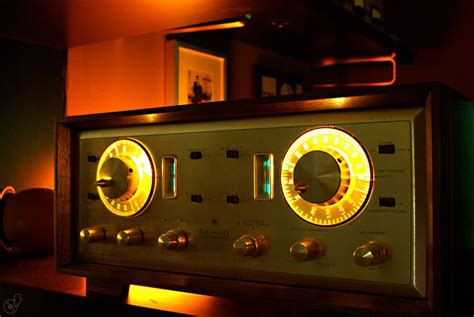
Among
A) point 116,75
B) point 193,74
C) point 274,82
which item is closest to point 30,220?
point 116,75

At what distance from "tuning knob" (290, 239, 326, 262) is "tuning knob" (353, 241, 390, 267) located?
1.7 inches

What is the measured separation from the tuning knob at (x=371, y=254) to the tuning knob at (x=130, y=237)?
287 mm

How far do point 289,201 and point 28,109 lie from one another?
62 centimetres

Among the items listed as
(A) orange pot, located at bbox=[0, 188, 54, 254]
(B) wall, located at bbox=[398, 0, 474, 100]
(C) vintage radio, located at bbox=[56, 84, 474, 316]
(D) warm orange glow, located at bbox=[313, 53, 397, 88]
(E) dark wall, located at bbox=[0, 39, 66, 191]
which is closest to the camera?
(C) vintage radio, located at bbox=[56, 84, 474, 316]

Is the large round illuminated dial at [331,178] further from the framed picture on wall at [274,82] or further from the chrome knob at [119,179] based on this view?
the framed picture on wall at [274,82]

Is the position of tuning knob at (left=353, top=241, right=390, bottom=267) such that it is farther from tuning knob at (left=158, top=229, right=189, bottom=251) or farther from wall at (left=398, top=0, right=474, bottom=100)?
wall at (left=398, top=0, right=474, bottom=100)

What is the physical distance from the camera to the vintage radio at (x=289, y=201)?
1.91 feet

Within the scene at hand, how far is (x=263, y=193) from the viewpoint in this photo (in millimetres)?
682

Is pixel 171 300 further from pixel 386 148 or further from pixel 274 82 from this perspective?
pixel 274 82

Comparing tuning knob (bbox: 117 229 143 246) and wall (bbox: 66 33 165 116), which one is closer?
tuning knob (bbox: 117 229 143 246)

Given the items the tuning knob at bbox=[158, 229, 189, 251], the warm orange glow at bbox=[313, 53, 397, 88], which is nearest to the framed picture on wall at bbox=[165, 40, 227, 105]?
the warm orange glow at bbox=[313, 53, 397, 88]

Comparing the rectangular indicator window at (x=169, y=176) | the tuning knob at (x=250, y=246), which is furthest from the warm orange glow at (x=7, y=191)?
the tuning knob at (x=250, y=246)

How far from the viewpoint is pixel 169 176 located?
0.76 meters

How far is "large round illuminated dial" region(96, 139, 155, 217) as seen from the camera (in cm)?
77
